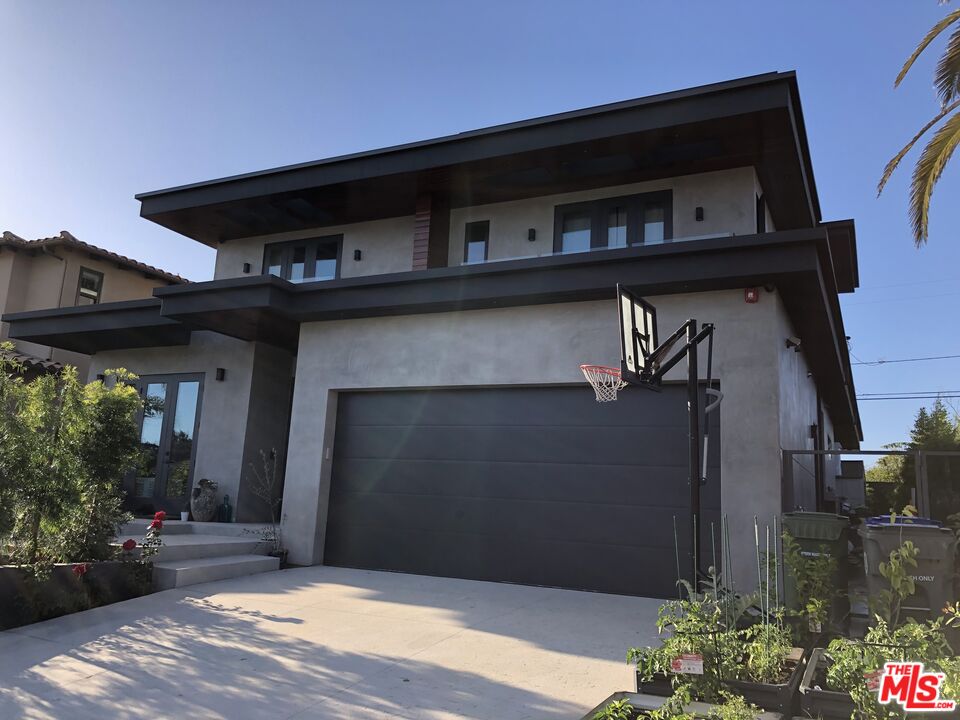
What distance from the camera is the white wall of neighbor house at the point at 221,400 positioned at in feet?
40.3

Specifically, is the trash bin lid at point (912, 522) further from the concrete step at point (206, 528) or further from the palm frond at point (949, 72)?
the concrete step at point (206, 528)

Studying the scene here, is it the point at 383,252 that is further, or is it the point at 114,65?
the point at 383,252

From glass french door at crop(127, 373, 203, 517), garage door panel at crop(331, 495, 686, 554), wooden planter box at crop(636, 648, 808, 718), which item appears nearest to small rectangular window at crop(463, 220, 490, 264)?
garage door panel at crop(331, 495, 686, 554)

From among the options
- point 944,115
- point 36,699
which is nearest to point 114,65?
point 36,699

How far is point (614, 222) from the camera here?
33.7 feet

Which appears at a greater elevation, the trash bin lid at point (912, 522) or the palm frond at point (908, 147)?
the palm frond at point (908, 147)

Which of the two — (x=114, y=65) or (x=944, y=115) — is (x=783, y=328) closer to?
(x=944, y=115)

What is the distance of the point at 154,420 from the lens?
13477 mm

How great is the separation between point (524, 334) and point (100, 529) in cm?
585

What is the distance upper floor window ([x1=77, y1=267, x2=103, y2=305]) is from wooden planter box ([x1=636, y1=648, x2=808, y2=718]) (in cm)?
1716

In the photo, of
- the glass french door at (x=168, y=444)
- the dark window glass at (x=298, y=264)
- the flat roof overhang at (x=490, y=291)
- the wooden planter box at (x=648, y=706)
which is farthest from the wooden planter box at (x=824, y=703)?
the glass french door at (x=168, y=444)

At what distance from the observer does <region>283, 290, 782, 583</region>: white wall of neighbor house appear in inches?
306

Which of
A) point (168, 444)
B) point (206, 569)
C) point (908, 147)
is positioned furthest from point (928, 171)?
point (168, 444)

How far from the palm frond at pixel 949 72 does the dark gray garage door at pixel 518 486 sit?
457 centimetres
